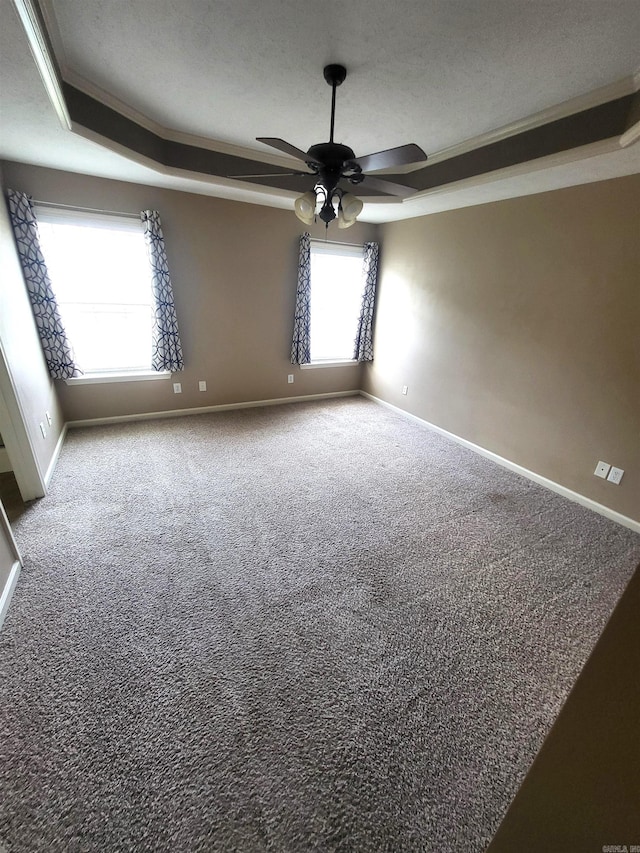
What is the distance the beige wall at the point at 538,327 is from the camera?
2342 millimetres

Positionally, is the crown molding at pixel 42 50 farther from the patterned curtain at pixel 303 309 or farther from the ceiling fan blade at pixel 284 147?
the patterned curtain at pixel 303 309

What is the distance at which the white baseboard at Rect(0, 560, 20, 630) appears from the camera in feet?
5.08

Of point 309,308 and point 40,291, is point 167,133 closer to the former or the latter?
point 40,291

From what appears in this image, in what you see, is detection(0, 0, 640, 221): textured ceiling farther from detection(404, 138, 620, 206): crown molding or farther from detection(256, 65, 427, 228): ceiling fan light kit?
detection(256, 65, 427, 228): ceiling fan light kit

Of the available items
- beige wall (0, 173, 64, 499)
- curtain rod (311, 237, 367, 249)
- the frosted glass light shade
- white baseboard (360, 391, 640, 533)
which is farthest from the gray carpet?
curtain rod (311, 237, 367, 249)

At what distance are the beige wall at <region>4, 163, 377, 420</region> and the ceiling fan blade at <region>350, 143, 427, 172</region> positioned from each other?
225cm

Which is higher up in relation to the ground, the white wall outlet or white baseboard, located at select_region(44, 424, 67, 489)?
the white wall outlet

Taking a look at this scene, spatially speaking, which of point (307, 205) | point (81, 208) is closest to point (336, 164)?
point (307, 205)

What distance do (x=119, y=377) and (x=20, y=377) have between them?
3.98ft

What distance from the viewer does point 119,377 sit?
11.5 feet

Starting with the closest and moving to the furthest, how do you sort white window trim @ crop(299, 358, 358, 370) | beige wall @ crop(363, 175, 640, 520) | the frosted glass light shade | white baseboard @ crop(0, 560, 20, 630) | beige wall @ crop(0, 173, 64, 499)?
white baseboard @ crop(0, 560, 20, 630)
the frosted glass light shade
beige wall @ crop(0, 173, 64, 499)
beige wall @ crop(363, 175, 640, 520)
white window trim @ crop(299, 358, 358, 370)

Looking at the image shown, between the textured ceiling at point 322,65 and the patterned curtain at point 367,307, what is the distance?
169cm

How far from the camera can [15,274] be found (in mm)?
2604

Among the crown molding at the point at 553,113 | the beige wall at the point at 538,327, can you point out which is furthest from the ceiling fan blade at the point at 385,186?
the beige wall at the point at 538,327
